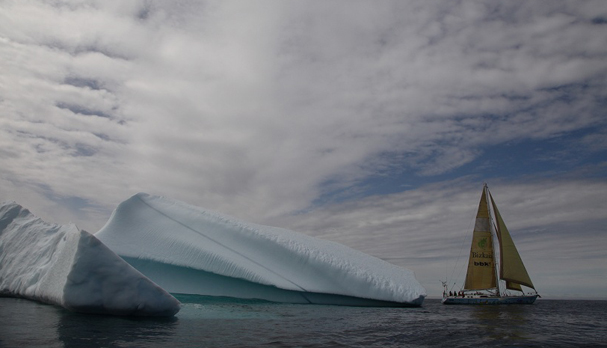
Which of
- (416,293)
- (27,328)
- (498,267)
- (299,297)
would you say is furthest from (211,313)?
(498,267)

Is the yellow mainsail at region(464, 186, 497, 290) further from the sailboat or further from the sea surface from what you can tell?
the sea surface

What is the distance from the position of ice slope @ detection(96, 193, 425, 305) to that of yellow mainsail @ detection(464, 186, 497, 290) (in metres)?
18.9

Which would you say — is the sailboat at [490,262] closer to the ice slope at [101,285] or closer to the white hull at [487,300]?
the white hull at [487,300]

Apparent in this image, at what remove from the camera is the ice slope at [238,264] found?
1289cm

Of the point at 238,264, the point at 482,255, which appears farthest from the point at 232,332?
the point at 482,255

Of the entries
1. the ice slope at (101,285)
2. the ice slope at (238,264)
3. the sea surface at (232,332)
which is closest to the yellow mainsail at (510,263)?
the ice slope at (238,264)

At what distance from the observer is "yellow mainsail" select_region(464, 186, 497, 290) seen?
3089 centimetres

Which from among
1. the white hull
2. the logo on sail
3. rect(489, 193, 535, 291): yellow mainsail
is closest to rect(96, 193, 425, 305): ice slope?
the logo on sail

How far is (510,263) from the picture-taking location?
3086 cm

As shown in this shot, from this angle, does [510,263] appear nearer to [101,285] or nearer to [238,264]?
[238,264]

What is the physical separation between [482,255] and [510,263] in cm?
219

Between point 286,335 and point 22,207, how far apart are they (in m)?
13.8

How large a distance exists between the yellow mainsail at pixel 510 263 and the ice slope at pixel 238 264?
20.0 m

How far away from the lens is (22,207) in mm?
15461
